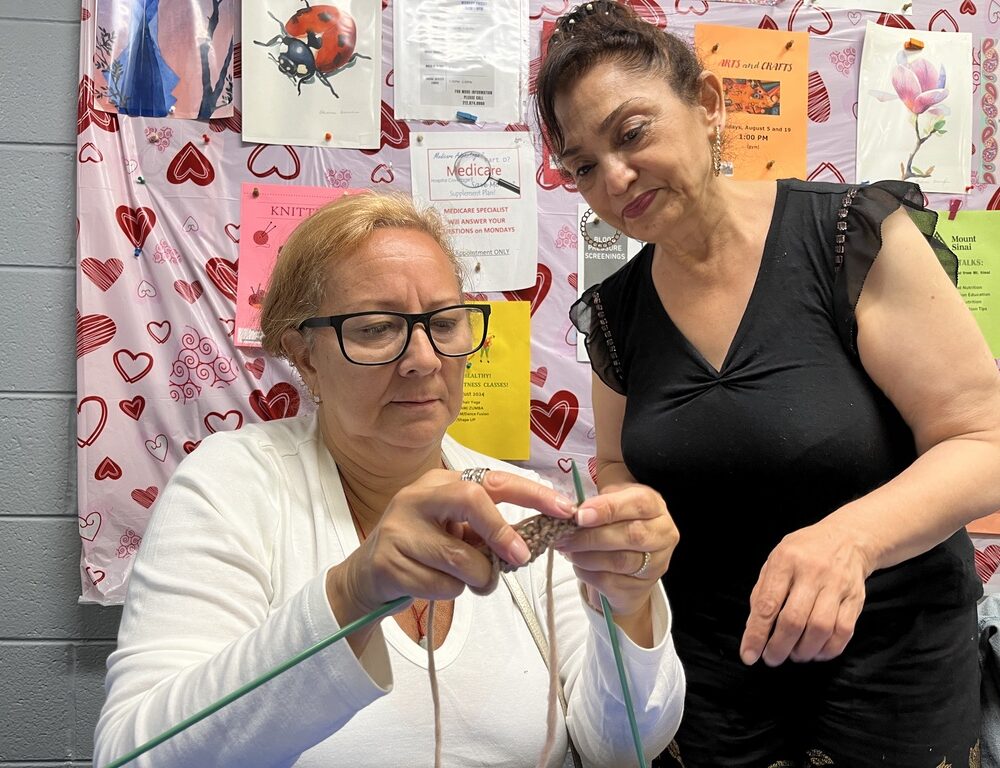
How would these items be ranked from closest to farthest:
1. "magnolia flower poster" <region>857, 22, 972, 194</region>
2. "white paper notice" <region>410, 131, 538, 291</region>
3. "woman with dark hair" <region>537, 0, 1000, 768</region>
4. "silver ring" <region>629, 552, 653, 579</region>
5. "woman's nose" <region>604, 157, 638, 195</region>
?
"silver ring" <region>629, 552, 653, 579</region>, "woman with dark hair" <region>537, 0, 1000, 768</region>, "woman's nose" <region>604, 157, 638, 195</region>, "white paper notice" <region>410, 131, 538, 291</region>, "magnolia flower poster" <region>857, 22, 972, 194</region>

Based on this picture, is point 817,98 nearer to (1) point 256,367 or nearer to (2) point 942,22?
(2) point 942,22

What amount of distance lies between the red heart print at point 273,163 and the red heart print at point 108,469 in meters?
0.54

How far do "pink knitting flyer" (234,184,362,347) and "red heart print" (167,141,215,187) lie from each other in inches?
2.6

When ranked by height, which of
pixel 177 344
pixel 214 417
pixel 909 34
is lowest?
pixel 214 417

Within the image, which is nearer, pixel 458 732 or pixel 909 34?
pixel 458 732

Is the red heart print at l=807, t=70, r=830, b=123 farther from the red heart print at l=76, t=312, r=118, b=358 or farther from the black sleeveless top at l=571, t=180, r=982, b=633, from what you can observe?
the red heart print at l=76, t=312, r=118, b=358

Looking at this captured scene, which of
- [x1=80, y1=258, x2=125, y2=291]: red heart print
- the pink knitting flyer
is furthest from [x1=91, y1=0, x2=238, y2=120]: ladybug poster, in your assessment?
[x1=80, y1=258, x2=125, y2=291]: red heart print

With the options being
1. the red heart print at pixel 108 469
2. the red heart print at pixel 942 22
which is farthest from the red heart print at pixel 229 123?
the red heart print at pixel 942 22

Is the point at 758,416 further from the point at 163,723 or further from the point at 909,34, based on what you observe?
the point at 909,34

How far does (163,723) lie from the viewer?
2.38 ft

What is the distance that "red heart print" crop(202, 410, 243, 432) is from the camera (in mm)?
1440

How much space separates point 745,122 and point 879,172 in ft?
0.94

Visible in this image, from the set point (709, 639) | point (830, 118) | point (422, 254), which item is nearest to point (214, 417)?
point (422, 254)

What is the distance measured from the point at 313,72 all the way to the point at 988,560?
5.00 ft
